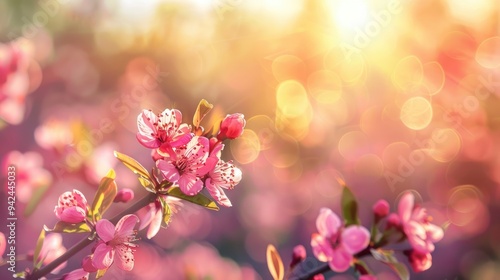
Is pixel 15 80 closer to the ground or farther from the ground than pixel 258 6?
closer to the ground

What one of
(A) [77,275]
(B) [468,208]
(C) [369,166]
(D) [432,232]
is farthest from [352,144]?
(A) [77,275]

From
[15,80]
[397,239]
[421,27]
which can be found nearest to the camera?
[397,239]

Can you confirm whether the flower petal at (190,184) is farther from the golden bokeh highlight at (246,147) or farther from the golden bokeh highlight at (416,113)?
the golden bokeh highlight at (416,113)

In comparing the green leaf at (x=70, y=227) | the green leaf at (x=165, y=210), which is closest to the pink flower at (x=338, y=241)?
the green leaf at (x=165, y=210)

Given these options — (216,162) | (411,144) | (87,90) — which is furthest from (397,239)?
(87,90)

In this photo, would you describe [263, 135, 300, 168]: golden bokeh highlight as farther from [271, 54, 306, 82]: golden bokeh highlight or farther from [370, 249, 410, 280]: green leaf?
[370, 249, 410, 280]: green leaf

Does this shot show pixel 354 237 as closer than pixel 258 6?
Yes

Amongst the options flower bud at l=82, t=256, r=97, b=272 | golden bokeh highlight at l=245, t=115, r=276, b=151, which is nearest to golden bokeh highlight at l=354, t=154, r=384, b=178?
golden bokeh highlight at l=245, t=115, r=276, b=151

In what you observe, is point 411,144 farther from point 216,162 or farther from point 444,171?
point 216,162
